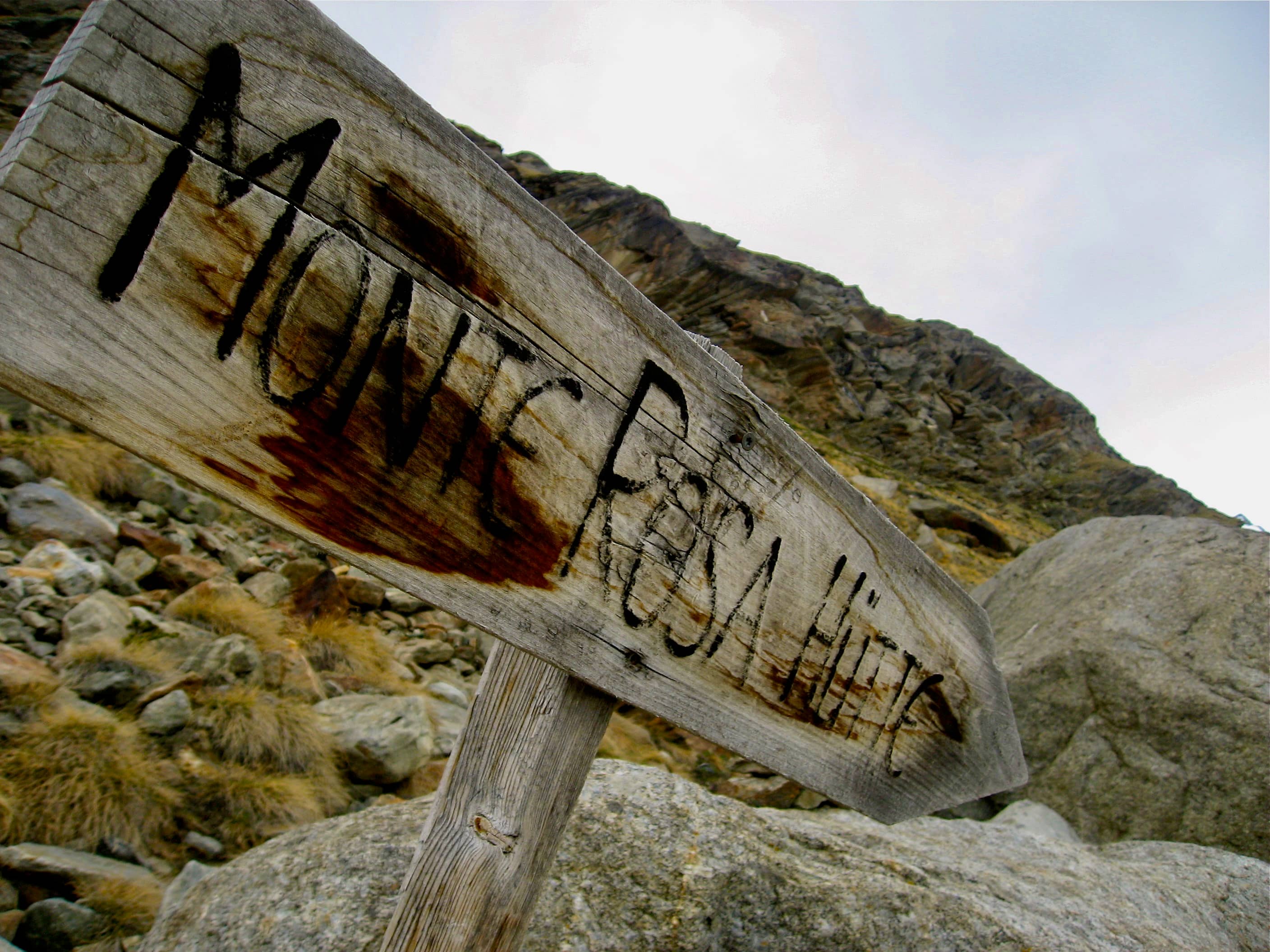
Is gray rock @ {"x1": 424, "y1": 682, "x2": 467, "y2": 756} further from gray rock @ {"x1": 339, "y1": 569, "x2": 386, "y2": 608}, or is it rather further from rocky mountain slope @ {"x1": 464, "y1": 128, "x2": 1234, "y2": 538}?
rocky mountain slope @ {"x1": 464, "y1": 128, "x2": 1234, "y2": 538}

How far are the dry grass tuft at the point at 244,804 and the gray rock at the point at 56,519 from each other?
2.25 metres

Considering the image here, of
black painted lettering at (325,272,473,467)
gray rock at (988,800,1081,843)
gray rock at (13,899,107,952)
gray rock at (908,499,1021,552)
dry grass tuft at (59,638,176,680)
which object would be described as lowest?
gray rock at (13,899,107,952)

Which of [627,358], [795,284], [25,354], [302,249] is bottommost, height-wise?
[25,354]

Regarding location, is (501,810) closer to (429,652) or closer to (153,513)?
(429,652)

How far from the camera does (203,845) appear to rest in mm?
3029

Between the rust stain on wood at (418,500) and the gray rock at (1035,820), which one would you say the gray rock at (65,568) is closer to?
the rust stain on wood at (418,500)

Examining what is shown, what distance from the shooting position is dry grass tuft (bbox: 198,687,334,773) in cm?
360

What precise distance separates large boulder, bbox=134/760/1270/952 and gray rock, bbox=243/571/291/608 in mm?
3948

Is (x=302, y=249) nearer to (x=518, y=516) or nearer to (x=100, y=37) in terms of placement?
(x=100, y=37)

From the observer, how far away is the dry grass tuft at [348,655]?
16.6 feet

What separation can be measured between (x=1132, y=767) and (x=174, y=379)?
156 inches

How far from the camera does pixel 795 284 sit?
36.1m

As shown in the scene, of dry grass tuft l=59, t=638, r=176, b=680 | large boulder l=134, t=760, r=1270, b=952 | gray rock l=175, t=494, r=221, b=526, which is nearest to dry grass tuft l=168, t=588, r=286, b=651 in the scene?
dry grass tuft l=59, t=638, r=176, b=680

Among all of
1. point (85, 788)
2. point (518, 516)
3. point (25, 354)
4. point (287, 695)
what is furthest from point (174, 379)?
point (287, 695)
